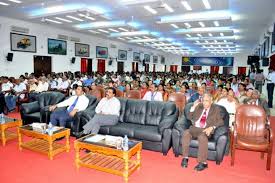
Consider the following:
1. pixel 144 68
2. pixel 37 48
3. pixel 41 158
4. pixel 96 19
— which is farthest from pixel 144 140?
A: pixel 144 68

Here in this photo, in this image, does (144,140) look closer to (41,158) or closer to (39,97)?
(41,158)

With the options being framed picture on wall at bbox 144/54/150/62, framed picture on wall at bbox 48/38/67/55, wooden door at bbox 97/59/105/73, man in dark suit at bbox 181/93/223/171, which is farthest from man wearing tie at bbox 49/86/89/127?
framed picture on wall at bbox 144/54/150/62

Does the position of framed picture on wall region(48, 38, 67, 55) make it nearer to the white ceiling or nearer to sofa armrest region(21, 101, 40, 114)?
the white ceiling

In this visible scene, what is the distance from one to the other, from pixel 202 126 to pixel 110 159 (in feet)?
5.30

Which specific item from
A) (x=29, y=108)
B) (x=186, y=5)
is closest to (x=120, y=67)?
(x=186, y=5)

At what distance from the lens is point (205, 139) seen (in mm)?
3535

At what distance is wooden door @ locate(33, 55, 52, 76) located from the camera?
39.5 feet

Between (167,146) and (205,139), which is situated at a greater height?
(205,139)

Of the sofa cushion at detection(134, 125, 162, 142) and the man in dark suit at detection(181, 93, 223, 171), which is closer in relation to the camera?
the man in dark suit at detection(181, 93, 223, 171)

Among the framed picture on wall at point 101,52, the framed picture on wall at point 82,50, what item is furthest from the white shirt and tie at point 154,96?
the framed picture on wall at point 101,52

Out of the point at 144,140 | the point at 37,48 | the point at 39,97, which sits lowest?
the point at 144,140

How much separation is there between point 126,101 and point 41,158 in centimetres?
206

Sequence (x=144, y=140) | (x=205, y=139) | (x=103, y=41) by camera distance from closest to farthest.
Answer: (x=205, y=139) < (x=144, y=140) < (x=103, y=41)

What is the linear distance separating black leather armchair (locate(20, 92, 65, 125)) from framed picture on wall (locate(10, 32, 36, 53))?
6.34 metres
